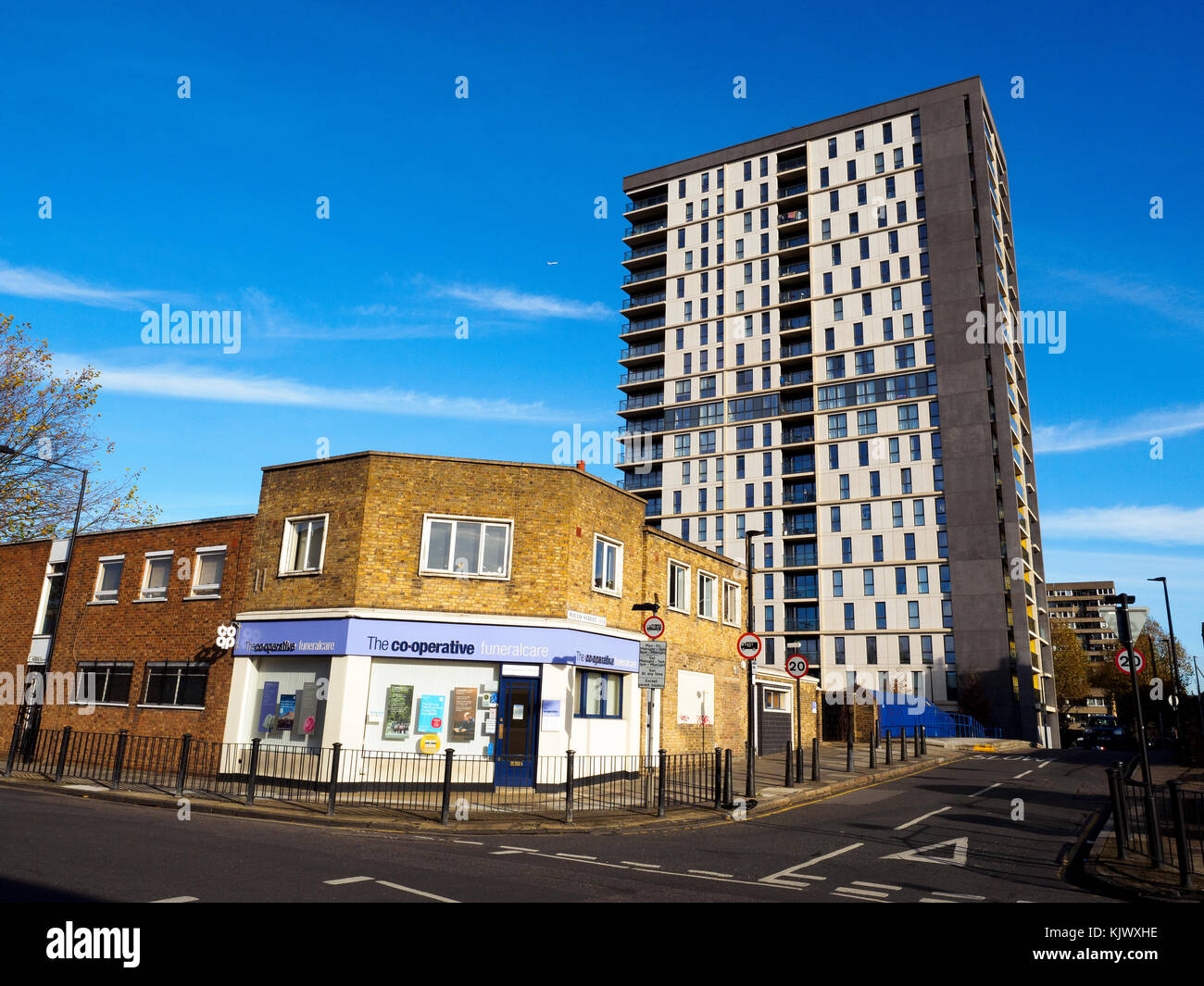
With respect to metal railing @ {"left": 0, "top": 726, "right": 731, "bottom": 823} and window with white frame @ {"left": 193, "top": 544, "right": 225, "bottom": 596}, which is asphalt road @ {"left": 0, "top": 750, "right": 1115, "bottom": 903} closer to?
metal railing @ {"left": 0, "top": 726, "right": 731, "bottom": 823}

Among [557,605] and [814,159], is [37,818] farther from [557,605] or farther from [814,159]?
[814,159]

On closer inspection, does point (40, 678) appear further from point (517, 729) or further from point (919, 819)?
point (919, 819)

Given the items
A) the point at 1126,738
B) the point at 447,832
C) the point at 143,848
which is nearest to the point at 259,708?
the point at 447,832

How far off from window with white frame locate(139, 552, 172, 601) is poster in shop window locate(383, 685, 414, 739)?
30.1 ft

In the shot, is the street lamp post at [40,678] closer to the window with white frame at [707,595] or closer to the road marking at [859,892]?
the window with white frame at [707,595]

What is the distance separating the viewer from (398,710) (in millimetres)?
18859

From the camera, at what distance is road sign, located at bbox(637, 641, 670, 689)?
53.6 ft

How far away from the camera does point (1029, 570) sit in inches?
2734

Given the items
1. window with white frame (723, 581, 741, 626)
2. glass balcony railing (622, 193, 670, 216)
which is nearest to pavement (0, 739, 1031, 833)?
window with white frame (723, 581, 741, 626)

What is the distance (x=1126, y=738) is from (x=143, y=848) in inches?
2685

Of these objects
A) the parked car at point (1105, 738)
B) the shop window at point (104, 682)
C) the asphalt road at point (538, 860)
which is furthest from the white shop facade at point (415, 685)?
the parked car at point (1105, 738)

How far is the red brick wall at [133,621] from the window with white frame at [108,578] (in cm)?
21

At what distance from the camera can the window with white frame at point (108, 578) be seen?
2500 centimetres

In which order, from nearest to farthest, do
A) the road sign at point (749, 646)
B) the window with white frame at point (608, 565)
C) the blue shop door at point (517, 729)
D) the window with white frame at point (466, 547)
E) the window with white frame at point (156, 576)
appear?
the road sign at point (749, 646), the blue shop door at point (517, 729), the window with white frame at point (466, 547), the window with white frame at point (608, 565), the window with white frame at point (156, 576)
